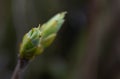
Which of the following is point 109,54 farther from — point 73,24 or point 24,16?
point 24,16

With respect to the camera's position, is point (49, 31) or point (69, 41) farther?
point (69, 41)

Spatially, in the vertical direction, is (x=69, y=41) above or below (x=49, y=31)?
above

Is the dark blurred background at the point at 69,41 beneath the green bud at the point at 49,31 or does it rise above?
above

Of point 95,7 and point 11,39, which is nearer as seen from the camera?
point 95,7

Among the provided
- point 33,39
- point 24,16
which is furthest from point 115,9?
point 33,39

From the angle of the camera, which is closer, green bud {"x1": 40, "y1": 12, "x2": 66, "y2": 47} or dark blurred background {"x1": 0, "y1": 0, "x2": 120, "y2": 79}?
green bud {"x1": 40, "y1": 12, "x2": 66, "y2": 47}

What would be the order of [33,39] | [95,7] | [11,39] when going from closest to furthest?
[33,39], [95,7], [11,39]

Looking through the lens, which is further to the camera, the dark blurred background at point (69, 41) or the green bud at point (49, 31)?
the dark blurred background at point (69, 41)

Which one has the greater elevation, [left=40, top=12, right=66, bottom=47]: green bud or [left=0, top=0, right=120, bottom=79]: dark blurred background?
[left=0, top=0, right=120, bottom=79]: dark blurred background
